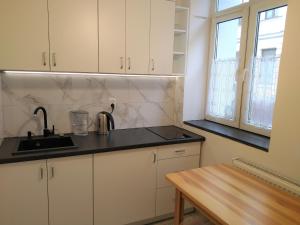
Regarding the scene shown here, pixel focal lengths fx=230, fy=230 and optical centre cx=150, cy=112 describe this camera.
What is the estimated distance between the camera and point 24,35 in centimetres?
184

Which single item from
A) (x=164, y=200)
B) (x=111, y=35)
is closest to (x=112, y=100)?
(x=111, y=35)

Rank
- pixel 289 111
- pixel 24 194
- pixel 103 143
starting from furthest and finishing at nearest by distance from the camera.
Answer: pixel 103 143 → pixel 24 194 → pixel 289 111

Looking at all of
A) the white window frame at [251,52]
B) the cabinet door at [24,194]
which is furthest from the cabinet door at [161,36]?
the cabinet door at [24,194]

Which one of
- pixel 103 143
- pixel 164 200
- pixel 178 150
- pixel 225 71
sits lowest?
pixel 164 200

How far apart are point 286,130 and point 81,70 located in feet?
5.63

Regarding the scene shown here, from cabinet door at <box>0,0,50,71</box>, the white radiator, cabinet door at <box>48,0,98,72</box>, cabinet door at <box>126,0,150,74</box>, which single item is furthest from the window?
cabinet door at <box>0,0,50,71</box>

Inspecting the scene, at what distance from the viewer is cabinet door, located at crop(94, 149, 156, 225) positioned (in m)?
2.05

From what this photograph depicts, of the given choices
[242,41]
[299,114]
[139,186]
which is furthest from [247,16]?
[139,186]

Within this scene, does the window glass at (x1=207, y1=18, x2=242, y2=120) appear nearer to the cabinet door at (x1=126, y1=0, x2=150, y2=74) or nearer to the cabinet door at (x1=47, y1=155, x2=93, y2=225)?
the cabinet door at (x1=126, y1=0, x2=150, y2=74)

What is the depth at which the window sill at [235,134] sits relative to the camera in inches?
77.0

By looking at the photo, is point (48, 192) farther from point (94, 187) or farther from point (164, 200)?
point (164, 200)

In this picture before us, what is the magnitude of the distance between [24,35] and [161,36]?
1255 millimetres

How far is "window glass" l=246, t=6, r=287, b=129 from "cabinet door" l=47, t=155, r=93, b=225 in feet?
5.44

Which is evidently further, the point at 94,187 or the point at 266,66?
the point at 266,66
